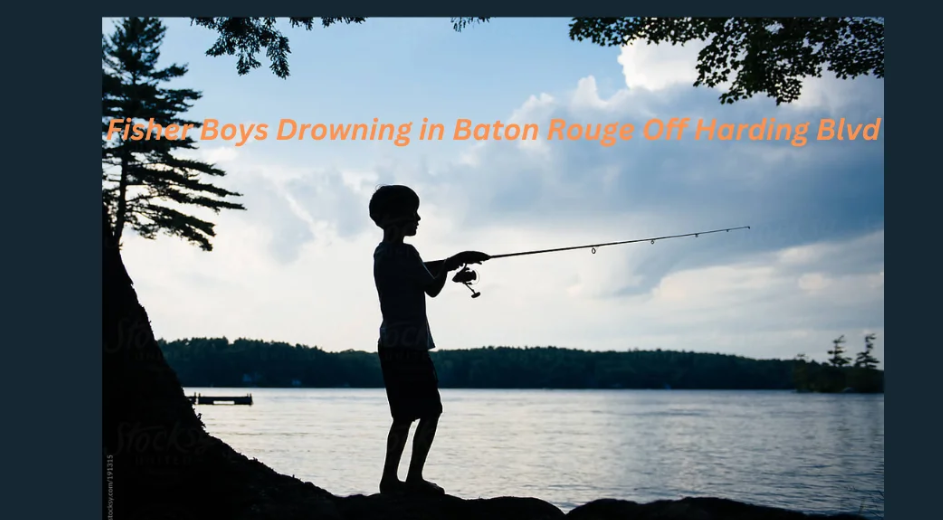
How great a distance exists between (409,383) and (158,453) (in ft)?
4.99

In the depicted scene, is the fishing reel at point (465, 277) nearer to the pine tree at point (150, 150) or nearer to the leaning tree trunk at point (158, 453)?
the leaning tree trunk at point (158, 453)

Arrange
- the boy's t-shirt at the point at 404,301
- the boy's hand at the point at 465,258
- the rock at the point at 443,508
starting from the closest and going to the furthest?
the rock at the point at 443,508 → the boy's t-shirt at the point at 404,301 → the boy's hand at the point at 465,258

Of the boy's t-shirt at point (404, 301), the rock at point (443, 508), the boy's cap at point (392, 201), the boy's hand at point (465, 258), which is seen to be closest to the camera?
the rock at point (443, 508)

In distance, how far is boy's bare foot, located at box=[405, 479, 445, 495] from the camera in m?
4.69

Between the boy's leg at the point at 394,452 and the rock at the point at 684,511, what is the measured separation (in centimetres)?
97

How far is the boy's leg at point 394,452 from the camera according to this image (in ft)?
15.3

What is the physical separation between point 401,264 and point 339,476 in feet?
39.3

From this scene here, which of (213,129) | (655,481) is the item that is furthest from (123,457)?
(655,481)

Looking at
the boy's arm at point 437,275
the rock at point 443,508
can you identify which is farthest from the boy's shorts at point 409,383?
the rock at point 443,508

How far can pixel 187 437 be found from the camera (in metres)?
5.04

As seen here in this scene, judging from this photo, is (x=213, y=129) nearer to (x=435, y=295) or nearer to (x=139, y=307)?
(x=139, y=307)

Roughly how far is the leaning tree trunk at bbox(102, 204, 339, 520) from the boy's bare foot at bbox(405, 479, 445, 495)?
437 mm

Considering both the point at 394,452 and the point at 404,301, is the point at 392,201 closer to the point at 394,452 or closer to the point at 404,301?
the point at 404,301

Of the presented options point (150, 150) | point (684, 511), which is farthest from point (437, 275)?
point (150, 150)
